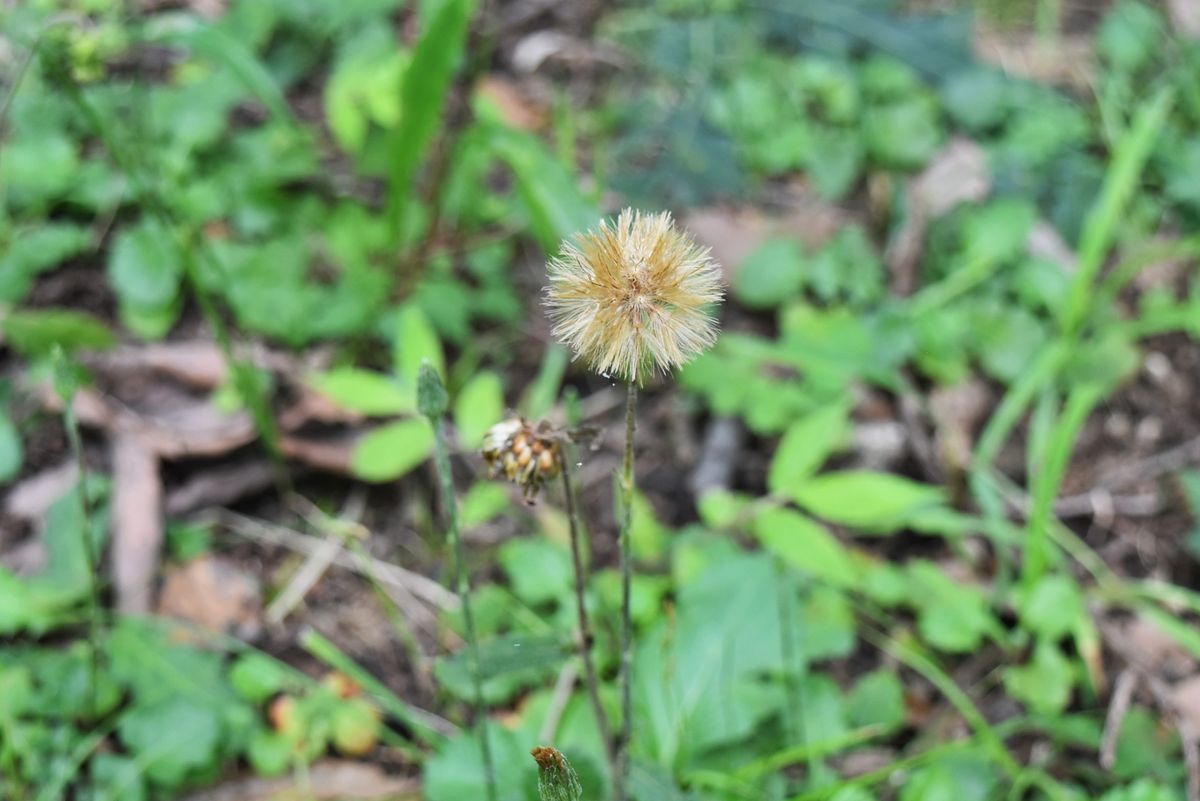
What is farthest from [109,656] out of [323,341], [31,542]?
[323,341]

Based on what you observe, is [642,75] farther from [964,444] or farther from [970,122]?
[964,444]

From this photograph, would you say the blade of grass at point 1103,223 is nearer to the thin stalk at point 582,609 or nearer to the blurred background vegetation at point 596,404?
the blurred background vegetation at point 596,404

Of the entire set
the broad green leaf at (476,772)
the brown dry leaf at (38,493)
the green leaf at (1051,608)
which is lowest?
the broad green leaf at (476,772)

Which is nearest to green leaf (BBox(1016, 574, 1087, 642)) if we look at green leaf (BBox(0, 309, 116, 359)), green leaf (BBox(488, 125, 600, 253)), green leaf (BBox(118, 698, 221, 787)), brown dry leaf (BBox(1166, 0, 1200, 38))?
green leaf (BBox(488, 125, 600, 253))

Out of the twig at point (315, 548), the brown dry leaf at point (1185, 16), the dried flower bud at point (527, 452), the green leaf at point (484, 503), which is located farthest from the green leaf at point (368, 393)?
the brown dry leaf at point (1185, 16)

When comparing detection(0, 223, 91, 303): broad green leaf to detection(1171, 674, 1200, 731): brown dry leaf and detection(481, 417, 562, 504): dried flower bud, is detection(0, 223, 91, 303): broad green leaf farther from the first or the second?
detection(1171, 674, 1200, 731): brown dry leaf

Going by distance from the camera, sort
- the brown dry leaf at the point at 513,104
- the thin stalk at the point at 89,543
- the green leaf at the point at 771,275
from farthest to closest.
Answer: the brown dry leaf at the point at 513,104
the green leaf at the point at 771,275
the thin stalk at the point at 89,543
